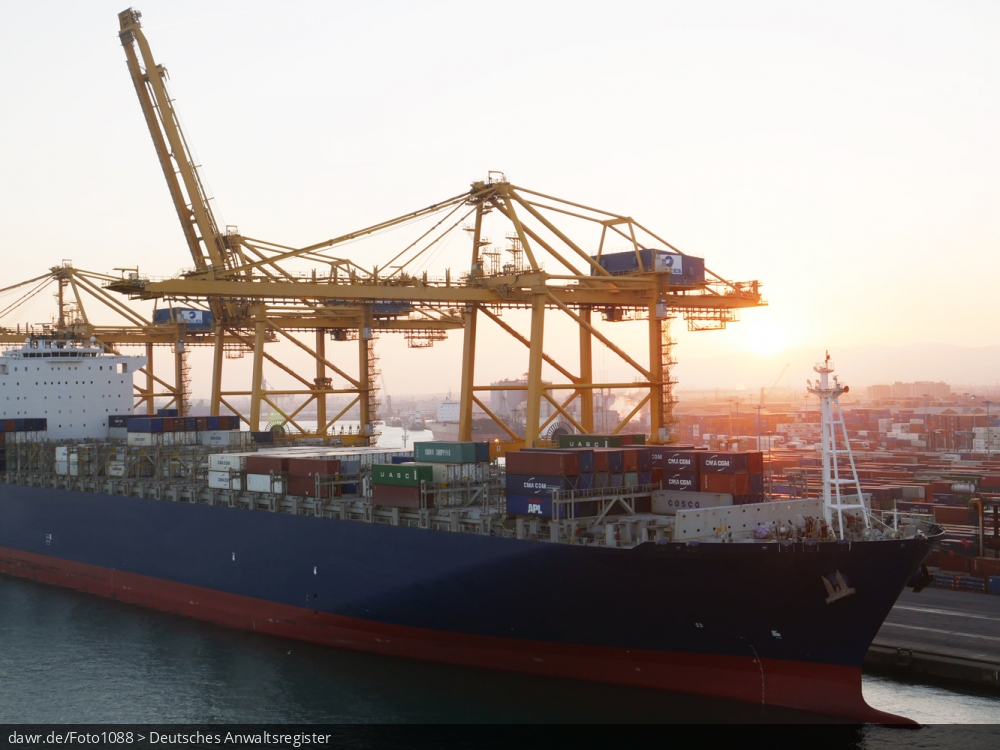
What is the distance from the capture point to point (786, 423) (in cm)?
10562

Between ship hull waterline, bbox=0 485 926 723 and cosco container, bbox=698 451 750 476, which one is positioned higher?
cosco container, bbox=698 451 750 476

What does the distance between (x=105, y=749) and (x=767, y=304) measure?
2445 cm

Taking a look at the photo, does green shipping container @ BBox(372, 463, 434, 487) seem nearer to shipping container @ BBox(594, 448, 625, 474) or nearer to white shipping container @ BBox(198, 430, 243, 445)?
shipping container @ BBox(594, 448, 625, 474)

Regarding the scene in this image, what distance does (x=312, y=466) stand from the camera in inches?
989

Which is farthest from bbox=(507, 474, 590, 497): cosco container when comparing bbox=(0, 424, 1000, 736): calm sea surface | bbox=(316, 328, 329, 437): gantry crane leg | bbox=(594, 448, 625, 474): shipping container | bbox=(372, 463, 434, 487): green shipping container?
bbox=(316, 328, 329, 437): gantry crane leg

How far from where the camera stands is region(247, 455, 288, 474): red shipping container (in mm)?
26125

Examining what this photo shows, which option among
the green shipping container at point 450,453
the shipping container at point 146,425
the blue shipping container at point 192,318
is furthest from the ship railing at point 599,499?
the blue shipping container at point 192,318

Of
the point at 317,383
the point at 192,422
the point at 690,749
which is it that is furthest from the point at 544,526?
the point at 317,383

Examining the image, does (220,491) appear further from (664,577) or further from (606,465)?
(664,577)

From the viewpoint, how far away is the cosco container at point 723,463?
66.5ft

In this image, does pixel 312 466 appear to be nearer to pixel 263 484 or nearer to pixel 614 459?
pixel 263 484

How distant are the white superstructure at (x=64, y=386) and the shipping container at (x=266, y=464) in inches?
631

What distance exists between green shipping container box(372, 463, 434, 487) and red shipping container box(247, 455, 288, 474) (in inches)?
154

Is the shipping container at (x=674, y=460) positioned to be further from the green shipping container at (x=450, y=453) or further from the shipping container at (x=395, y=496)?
the shipping container at (x=395, y=496)
